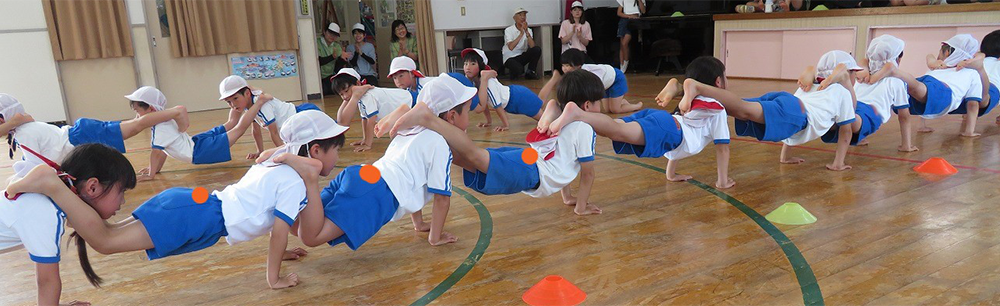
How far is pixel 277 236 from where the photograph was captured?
2.21 metres

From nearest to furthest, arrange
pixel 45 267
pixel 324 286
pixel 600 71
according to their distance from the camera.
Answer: pixel 45 267 < pixel 324 286 < pixel 600 71

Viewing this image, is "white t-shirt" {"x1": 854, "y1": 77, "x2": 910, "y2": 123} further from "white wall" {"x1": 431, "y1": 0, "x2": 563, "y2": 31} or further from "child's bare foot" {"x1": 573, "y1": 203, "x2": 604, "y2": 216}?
"white wall" {"x1": 431, "y1": 0, "x2": 563, "y2": 31}

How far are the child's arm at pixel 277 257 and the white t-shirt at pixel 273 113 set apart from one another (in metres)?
2.60

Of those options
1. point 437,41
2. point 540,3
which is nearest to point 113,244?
point 437,41

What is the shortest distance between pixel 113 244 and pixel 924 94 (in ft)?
14.4

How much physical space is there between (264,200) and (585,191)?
4.62ft

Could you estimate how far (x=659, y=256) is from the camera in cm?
248

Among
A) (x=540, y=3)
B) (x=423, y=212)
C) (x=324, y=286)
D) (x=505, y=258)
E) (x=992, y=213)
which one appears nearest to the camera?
(x=324, y=286)

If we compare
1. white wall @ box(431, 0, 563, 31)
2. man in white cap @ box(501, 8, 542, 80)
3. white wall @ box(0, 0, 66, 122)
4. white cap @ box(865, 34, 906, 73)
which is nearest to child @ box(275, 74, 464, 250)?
white cap @ box(865, 34, 906, 73)

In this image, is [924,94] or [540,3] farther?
[540,3]

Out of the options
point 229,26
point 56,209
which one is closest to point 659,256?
point 56,209

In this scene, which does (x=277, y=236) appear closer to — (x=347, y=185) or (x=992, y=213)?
(x=347, y=185)

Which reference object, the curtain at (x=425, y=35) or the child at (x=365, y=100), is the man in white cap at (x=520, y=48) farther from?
the child at (x=365, y=100)

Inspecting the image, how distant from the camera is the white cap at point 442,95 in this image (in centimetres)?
258
